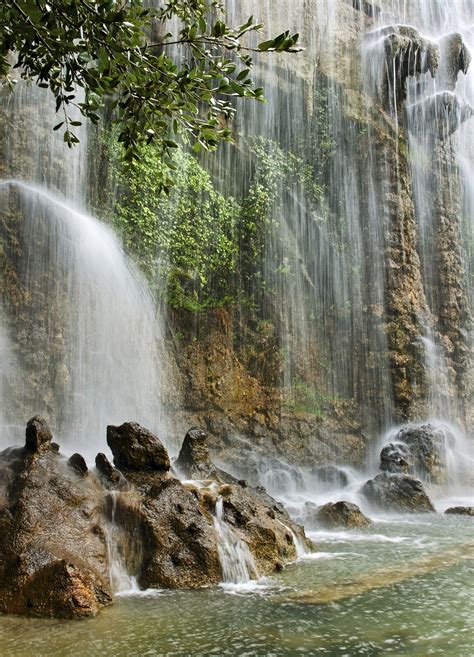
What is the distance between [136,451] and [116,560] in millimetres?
2077

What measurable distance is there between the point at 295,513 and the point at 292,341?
9.10 meters

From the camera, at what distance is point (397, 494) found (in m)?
14.6

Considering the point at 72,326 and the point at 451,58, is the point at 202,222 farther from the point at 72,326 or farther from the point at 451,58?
the point at 451,58

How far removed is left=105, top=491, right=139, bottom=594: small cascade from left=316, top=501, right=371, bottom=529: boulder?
5523mm

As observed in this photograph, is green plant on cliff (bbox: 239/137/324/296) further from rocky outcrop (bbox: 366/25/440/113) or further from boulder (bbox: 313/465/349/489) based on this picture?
boulder (bbox: 313/465/349/489)

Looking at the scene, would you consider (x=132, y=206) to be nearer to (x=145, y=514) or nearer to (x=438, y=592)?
(x=145, y=514)

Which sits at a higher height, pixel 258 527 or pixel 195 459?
pixel 195 459

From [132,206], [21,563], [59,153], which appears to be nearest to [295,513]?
[21,563]

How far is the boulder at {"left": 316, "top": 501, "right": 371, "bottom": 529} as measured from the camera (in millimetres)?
11938

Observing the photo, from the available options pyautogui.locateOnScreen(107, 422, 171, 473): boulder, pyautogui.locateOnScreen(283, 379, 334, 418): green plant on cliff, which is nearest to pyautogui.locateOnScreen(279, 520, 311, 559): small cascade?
pyautogui.locateOnScreen(107, 422, 171, 473): boulder

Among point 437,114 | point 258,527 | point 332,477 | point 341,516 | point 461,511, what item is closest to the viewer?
point 258,527

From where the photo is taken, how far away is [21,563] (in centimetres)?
642

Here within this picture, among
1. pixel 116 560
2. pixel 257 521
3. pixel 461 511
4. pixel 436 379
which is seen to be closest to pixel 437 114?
pixel 436 379

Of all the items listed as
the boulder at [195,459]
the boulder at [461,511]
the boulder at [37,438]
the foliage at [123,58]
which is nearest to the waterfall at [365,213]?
the boulder at [461,511]
